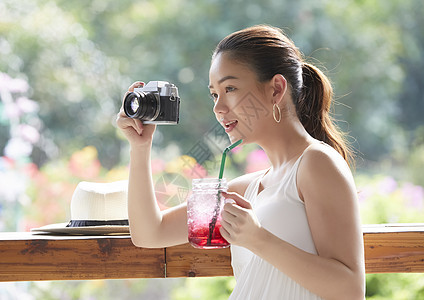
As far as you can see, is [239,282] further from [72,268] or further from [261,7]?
[261,7]

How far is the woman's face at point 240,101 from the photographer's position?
51.4 inches

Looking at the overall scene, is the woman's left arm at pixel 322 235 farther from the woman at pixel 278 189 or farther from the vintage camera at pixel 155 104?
the vintage camera at pixel 155 104

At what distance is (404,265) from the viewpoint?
1.51 meters

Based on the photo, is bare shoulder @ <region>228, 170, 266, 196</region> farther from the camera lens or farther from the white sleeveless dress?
the camera lens

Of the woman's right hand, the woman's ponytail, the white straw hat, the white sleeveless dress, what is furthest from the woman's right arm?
the woman's ponytail

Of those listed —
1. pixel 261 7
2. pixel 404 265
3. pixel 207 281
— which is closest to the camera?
pixel 404 265

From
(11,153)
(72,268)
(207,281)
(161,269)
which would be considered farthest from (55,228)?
(11,153)

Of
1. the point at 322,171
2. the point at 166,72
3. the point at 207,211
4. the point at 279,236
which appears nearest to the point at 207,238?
the point at 207,211

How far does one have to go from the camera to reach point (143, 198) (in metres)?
1.48

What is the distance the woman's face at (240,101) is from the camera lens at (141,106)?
17 cm

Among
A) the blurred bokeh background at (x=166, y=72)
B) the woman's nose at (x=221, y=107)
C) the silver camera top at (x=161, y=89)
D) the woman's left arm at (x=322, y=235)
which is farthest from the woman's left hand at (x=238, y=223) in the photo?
the blurred bokeh background at (x=166, y=72)

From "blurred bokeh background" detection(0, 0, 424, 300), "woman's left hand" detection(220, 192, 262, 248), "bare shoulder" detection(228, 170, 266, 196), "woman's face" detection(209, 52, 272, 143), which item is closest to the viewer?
"woman's left hand" detection(220, 192, 262, 248)

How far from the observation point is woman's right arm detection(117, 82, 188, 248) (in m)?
1.46

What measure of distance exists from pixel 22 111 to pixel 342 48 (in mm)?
2316
